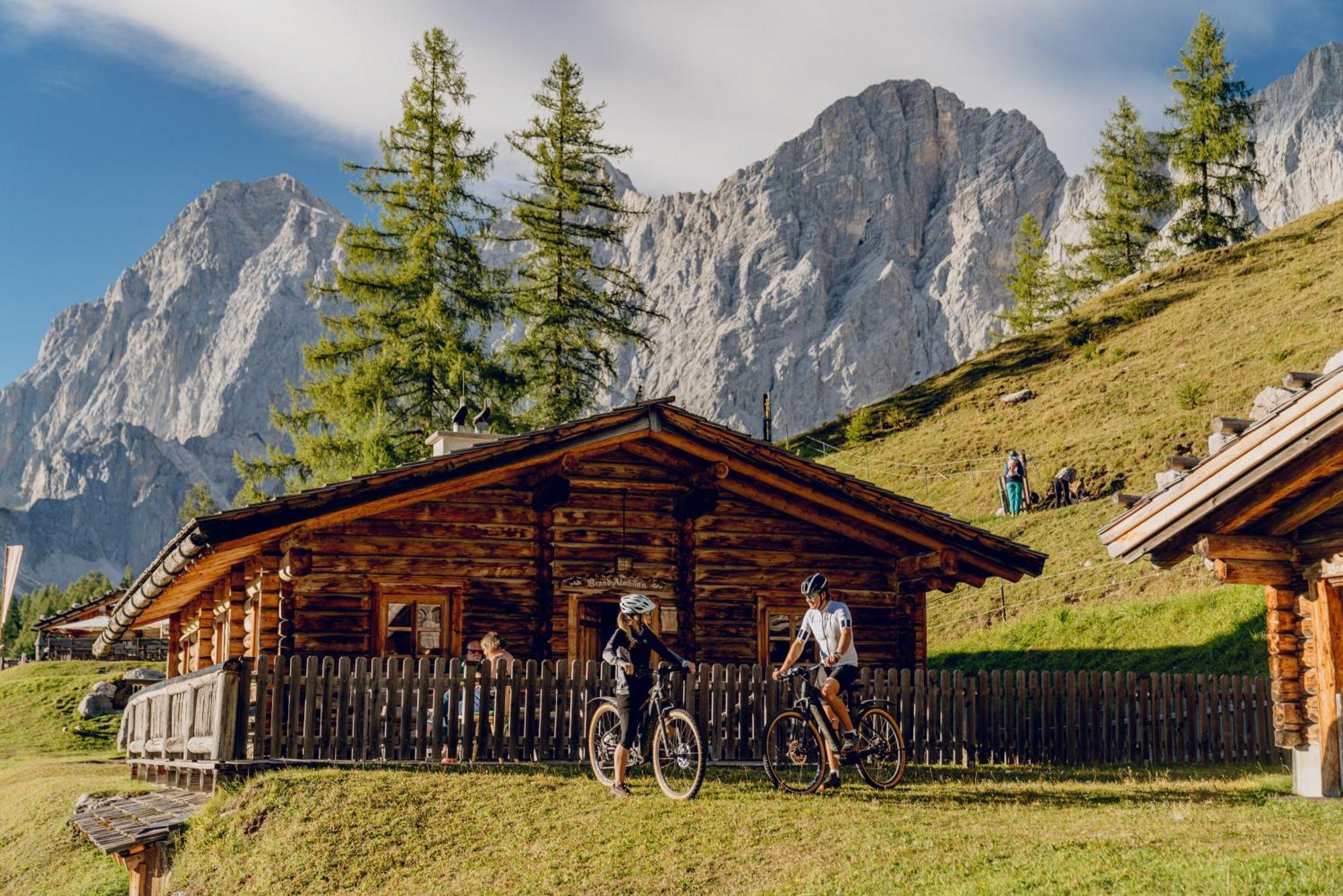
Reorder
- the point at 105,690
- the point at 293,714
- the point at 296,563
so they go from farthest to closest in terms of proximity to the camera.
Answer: the point at 105,690 < the point at 296,563 < the point at 293,714

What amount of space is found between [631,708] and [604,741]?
854 millimetres

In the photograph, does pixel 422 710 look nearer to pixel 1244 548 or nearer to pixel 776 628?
pixel 776 628

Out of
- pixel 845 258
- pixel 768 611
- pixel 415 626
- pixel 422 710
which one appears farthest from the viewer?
pixel 845 258

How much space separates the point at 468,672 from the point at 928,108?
18837 cm

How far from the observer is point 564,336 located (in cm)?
3969

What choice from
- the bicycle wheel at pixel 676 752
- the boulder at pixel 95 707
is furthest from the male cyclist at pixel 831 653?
the boulder at pixel 95 707

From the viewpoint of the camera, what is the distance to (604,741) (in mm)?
13141

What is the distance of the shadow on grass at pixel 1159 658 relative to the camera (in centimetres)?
2219

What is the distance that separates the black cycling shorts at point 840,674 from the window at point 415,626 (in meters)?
7.15

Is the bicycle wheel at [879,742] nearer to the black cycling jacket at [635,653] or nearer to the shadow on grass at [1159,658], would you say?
the black cycling jacket at [635,653]

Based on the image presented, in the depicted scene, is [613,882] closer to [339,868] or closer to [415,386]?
[339,868]

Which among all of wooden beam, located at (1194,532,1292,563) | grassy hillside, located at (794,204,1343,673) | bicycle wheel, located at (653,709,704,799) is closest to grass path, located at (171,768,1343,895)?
bicycle wheel, located at (653,709,704,799)

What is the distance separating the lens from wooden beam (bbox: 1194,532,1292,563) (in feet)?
41.2

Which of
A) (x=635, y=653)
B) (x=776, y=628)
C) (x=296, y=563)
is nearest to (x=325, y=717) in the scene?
(x=296, y=563)
